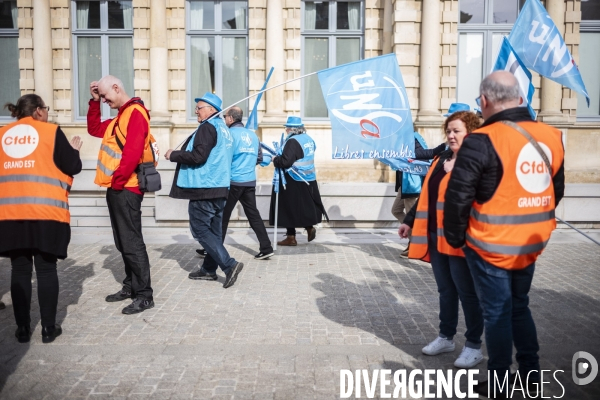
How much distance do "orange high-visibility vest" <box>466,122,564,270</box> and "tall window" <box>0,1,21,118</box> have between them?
12764mm

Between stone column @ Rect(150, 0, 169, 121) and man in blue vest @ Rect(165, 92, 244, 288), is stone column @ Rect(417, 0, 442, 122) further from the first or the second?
man in blue vest @ Rect(165, 92, 244, 288)

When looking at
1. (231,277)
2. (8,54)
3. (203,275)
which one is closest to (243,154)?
(203,275)

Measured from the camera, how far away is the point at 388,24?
12.8 metres

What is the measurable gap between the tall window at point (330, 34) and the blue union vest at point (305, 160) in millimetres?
4383

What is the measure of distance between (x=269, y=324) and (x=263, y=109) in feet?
27.2

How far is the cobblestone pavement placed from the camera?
13.2 ft

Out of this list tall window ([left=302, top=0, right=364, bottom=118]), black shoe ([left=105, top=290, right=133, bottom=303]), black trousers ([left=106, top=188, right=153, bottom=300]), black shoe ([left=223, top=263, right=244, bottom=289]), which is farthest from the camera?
tall window ([left=302, top=0, right=364, bottom=118])

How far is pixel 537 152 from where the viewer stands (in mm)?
3490

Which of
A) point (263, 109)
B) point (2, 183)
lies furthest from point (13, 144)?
point (263, 109)

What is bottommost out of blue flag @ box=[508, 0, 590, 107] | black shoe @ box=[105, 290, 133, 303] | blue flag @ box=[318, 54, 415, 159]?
black shoe @ box=[105, 290, 133, 303]

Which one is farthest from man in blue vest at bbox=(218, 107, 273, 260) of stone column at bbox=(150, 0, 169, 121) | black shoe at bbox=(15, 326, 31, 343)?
stone column at bbox=(150, 0, 169, 121)

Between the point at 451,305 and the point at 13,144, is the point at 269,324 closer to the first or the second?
the point at 451,305

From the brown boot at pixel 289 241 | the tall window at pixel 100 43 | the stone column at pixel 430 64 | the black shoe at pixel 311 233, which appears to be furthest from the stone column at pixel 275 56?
the brown boot at pixel 289 241

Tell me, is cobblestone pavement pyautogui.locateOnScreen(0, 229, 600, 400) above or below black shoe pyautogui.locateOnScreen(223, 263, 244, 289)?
below
